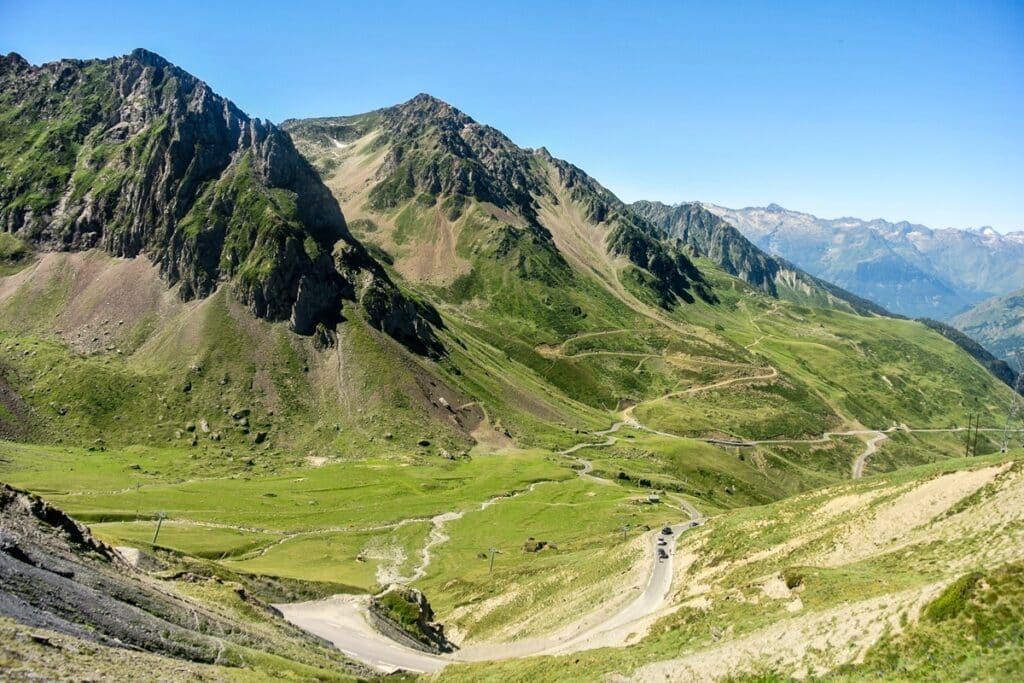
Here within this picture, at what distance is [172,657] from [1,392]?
195999mm

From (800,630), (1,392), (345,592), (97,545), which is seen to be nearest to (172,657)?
(97,545)

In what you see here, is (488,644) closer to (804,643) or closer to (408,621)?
(408,621)

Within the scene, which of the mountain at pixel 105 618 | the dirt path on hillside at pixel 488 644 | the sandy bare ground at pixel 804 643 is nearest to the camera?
the mountain at pixel 105 618

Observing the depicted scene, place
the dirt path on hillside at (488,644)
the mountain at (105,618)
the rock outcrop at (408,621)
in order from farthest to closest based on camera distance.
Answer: the rock outcrop at (408,621) < the dirt path on hillside at (488,644) < the mountain at (105,618)

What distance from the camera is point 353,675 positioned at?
59844mm

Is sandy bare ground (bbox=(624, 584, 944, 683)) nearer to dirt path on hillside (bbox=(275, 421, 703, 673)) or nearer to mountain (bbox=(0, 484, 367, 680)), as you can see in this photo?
dirt path on hillside (bbox=(275, 421, 703, 673))

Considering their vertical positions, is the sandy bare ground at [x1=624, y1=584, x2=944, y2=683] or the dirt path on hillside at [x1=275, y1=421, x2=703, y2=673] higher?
the sandy bare ground at [x1=624, y1=584, x2=944, y2=683]

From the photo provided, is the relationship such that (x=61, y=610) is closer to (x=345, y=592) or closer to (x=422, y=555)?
(x=345, y=592)

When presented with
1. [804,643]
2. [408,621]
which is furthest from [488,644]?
[804,643]

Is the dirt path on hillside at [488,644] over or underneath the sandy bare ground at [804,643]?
underneath

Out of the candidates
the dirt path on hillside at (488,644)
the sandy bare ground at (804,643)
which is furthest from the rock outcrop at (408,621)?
the sandy bare ground at (804,643)

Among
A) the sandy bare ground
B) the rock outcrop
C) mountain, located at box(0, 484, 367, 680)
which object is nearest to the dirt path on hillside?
the rock outcrop

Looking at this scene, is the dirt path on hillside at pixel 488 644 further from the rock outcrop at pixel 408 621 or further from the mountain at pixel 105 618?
the mountain at pixel 105 618

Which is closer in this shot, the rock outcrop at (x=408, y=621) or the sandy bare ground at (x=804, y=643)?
the sandy bare ground at (x=804, y=643)
